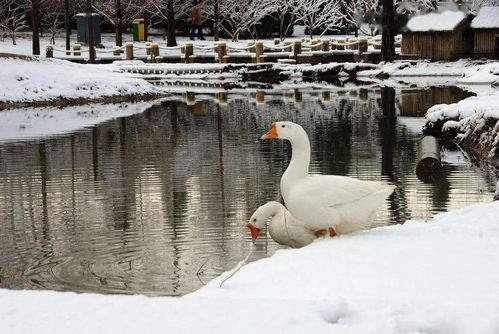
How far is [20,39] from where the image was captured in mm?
63000

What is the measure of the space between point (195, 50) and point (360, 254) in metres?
51.2

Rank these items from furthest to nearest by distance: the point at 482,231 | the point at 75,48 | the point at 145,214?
the point at 75,48
the point at 145,214
the point at 482,231

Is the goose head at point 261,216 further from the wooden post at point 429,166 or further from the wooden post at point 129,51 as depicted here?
the wooden post at point 129,51

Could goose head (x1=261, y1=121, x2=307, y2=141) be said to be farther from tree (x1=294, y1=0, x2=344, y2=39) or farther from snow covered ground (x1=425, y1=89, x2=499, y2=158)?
tree (x1=294, y1=0, x2=344, y2=39)

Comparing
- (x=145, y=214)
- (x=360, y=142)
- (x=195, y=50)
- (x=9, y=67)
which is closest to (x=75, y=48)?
(x=195, y=50)

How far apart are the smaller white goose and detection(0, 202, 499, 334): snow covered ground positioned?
1.17 metres

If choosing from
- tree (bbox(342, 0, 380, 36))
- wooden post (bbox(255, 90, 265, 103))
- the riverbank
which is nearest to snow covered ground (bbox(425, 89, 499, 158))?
wooden post (bbox(255, 90, 265, 103))

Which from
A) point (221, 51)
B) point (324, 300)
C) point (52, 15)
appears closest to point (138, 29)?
point (52, 15)

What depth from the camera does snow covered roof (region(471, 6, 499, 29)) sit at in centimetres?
5056

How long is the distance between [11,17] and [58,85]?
27.9 m

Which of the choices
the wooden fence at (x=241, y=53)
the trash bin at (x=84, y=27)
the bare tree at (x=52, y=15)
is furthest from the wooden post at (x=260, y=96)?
the bare tree at (x=52, y=15)

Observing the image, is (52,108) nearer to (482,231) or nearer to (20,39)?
(482,231)

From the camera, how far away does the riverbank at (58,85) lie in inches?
1321

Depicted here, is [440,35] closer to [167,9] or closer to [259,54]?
[259,54]
